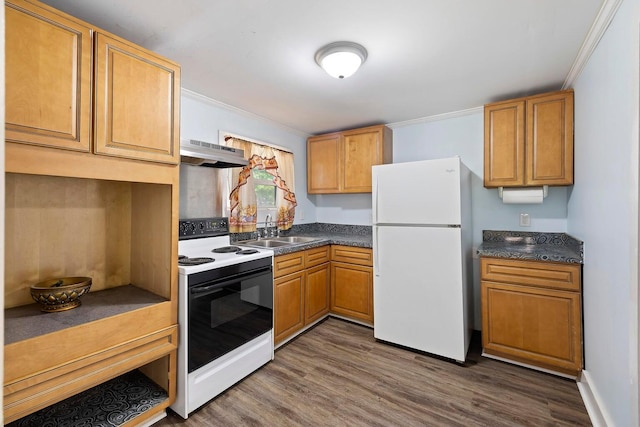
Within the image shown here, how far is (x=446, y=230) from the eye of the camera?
7.82 feet

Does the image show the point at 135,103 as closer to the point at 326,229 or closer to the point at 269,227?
the point at 269,227

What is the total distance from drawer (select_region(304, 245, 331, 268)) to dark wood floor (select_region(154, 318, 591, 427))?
0.83 meters

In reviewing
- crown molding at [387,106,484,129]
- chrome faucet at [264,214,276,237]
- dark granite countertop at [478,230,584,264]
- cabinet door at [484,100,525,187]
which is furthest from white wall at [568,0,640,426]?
chrome faucet at [264,214,276,237]

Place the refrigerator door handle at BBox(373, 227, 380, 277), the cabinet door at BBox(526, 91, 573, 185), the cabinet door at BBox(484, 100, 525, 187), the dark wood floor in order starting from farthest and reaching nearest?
the refrigerator door handle at BBox(373, 227, 380, 277) < the cabinet door at BBox(484, 100, 525, 187) < the cabinet door at BBox(526, 91, 573, 185) < the dark wood floor

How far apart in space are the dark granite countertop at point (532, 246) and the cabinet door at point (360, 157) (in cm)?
138

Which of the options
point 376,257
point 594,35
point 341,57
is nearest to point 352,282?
point 376,257

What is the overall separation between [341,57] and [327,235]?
7.54 feet

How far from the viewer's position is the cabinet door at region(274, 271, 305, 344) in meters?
2.57

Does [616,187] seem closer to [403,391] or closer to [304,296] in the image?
[403,391]

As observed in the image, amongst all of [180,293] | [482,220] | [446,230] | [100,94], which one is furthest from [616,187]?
[100,94]

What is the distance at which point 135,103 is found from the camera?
5.19 feet

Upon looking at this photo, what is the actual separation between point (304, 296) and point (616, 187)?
241 centimetres

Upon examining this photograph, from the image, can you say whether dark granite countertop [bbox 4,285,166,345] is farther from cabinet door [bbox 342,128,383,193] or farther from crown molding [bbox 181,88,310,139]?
cabinet door [bbox 342,128,383,193]

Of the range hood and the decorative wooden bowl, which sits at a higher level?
the range hood
